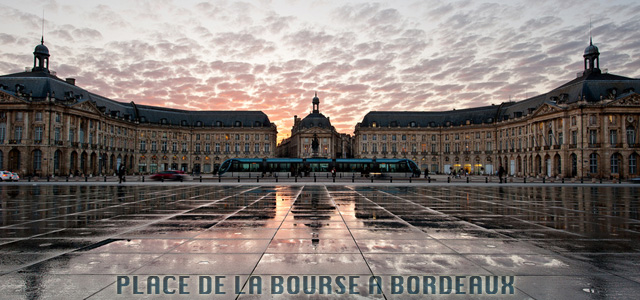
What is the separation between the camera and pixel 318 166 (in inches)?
2571

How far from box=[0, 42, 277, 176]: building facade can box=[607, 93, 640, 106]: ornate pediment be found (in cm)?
8034

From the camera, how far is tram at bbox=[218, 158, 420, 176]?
200ft

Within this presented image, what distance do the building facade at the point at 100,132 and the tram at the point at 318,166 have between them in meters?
28.5

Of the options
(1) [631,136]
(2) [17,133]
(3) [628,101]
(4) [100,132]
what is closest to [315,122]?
(4) [100,132]

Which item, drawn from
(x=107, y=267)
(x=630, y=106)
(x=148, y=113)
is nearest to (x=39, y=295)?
(x=107, y=267)

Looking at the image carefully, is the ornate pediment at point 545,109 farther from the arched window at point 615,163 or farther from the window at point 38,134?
the window at point 38,134

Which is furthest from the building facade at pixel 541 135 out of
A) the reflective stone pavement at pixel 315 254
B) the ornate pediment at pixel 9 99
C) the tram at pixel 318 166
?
the ornate pediment at pixel 9 99

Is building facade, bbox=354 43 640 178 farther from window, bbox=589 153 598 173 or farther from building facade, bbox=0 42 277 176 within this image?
building facade, bbox=0 42 277 176

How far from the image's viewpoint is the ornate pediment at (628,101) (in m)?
62.2

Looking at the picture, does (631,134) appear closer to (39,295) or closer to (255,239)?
(255,239)

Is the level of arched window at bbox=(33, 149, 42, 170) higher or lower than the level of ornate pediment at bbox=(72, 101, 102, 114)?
lower

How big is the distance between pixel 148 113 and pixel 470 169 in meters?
91.7

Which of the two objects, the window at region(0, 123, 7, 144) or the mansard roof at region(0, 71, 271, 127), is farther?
the mansard roof at region(0, 71, 271, 127)

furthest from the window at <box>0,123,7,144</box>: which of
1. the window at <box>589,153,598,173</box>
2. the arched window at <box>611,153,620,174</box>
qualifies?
the arched window at <box>611,153,620,174</box>
